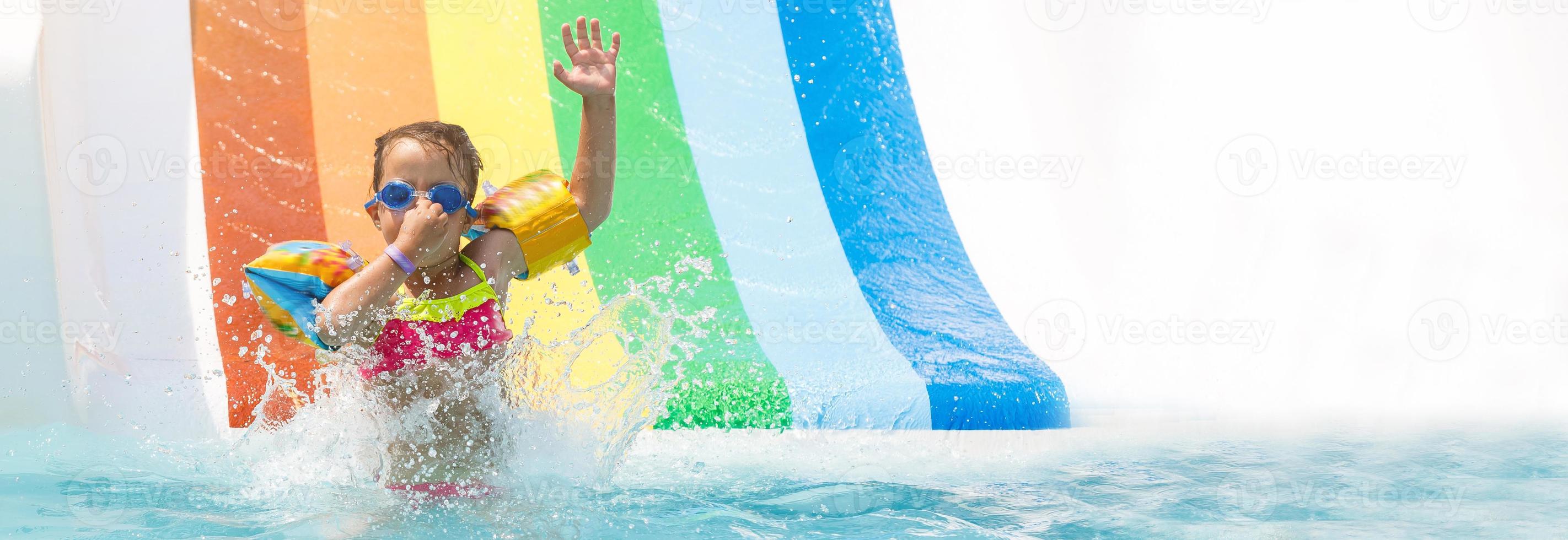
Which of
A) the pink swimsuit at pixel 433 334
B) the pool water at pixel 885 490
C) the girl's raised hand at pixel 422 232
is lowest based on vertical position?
the pool water at pixel 885 490

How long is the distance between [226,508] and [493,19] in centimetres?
183

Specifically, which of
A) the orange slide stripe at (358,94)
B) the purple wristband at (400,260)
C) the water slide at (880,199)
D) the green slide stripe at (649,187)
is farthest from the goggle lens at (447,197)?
the orange slide stripe at (358,94)

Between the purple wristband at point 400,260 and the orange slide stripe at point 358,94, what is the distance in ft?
4.48

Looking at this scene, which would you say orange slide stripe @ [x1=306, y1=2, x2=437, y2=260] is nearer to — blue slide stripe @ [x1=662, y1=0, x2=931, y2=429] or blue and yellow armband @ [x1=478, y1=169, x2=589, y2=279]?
blue slide stripe @ [x1=662, y1=0, x2=931, y2=429]

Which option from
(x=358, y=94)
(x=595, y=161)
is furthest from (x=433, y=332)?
(x=358, y=94)

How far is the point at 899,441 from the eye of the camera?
234 cm

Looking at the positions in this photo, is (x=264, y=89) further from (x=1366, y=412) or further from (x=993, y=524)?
(x=1366, y=412)

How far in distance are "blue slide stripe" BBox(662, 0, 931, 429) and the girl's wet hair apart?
1.07m

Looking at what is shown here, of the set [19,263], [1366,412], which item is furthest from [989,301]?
[19,263]

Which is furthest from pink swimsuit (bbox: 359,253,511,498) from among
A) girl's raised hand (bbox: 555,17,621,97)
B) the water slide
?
the water slide

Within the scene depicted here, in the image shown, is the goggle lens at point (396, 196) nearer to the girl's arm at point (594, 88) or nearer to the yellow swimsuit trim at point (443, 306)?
the yellow swimsuit trim at point (443, 306)

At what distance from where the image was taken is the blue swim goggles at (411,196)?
166 centimetres

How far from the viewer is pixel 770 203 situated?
3059mm

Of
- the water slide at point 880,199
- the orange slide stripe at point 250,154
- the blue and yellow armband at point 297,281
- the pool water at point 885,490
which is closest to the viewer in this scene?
the pool water at point 885,490
